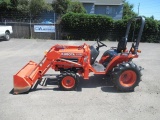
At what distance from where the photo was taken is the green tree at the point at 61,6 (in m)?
26.3

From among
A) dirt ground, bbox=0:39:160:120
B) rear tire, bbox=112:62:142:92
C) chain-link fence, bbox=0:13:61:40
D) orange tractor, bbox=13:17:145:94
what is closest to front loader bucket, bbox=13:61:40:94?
orange tractor, bbox=13:17:145:94

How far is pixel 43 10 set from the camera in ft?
83.1

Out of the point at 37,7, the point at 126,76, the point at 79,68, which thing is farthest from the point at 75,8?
the point at 126,76

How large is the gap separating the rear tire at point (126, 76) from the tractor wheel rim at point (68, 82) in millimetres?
1169

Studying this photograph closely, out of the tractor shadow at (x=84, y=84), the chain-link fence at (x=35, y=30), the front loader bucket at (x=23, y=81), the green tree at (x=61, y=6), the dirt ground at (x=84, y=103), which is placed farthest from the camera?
the green tree at (x=61, y=6)

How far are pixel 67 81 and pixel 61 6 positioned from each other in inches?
826

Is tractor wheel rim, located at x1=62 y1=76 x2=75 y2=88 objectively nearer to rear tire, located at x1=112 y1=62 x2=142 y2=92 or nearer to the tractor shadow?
the tractor shadow

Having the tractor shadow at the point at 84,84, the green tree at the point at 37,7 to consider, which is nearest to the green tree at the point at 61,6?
the green tree at the point at 37,7

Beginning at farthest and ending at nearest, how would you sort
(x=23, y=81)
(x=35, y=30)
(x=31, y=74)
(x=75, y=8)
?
(x=75, y=8) → (x=35, y=30) → (x=31, y=74) → (x=23, y=81)

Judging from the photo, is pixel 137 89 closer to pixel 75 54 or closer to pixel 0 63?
pixel 75 54

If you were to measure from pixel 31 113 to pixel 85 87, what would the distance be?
2.25m

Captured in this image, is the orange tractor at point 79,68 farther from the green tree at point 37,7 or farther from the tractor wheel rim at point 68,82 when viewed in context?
the green tree at point 37,7

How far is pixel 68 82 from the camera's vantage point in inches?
260

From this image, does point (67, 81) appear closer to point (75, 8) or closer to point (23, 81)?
point (23, 81)
